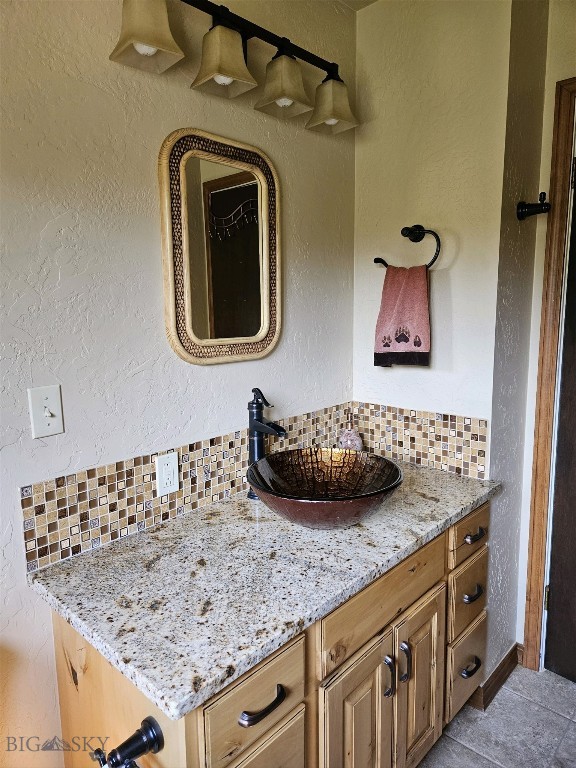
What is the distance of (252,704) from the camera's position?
95 centimetres

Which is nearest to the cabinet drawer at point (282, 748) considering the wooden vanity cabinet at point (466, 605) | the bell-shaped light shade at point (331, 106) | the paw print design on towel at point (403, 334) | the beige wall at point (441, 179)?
the wooden vanity cabinet at point (466, 605)

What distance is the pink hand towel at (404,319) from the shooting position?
1771 mm

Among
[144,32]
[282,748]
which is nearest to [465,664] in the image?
[282,748]

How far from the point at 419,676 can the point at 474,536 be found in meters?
0.44

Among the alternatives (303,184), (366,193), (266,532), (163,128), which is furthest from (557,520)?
(163,128)

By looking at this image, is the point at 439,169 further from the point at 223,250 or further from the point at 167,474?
the point at 167,474

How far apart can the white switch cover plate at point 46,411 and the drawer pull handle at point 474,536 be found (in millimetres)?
1207

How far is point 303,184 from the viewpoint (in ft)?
5.79

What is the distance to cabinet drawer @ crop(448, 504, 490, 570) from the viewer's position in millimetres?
1538

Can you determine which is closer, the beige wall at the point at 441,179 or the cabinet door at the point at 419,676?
the cabinet door at the point at 419,676

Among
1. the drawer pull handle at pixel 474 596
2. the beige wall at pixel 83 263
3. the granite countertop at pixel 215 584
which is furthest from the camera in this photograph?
the drawer pull handle at pixel 474 596

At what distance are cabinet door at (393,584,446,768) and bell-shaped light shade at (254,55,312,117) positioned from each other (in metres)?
1.47

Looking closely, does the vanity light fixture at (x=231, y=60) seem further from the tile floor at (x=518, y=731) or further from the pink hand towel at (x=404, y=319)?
the tile floor at (x=518, y=731)

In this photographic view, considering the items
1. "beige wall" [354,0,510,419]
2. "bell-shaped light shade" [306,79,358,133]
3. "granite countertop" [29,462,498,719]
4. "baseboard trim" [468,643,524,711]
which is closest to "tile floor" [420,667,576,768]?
"baseboard trim" [468,643,524,711]
